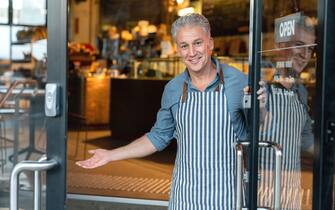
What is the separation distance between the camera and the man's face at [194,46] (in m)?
2.24

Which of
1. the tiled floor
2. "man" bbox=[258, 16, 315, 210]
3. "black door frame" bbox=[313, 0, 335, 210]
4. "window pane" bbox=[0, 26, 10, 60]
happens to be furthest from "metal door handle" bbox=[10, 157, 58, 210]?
"black door frame" bbox=[313, 0, 335, 210]

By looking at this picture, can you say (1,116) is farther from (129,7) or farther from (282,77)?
(129,7)

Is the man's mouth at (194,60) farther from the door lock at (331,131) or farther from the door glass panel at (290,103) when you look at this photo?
the door lock at (331,131)

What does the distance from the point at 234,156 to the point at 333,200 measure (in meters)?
0.57

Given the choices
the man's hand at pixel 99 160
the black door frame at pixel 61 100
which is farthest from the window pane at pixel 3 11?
the man's hand at pixel 99 160

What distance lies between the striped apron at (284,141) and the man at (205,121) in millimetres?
233

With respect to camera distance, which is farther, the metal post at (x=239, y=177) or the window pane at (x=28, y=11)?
the window pane at (x=28, y=11)

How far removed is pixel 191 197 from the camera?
230 cm

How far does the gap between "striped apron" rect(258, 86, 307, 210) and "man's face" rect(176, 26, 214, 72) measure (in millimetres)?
450

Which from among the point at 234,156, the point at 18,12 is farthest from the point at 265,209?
the point at 18,12

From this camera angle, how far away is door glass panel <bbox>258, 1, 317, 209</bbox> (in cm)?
249

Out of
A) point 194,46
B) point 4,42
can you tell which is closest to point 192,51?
point 194,46

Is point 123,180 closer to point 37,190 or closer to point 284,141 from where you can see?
point 284,141

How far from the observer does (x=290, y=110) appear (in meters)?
2.57
